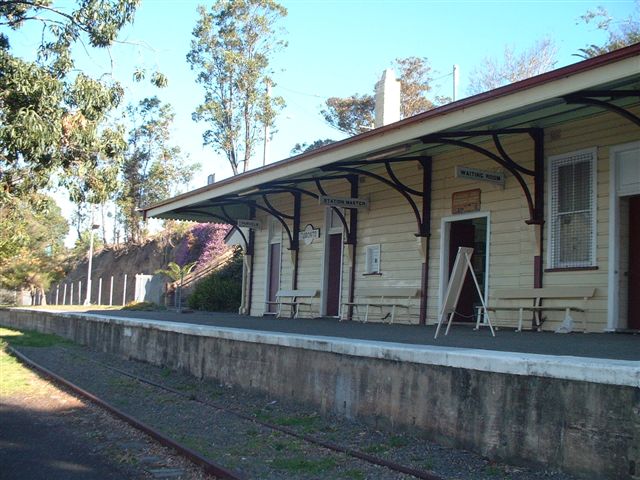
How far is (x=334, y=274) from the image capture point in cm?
1609

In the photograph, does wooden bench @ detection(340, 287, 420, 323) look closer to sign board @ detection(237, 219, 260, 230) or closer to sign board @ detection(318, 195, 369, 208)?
sign board @ detection(318, 195, 369, 208)

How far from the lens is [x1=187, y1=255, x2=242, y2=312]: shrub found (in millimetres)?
26234

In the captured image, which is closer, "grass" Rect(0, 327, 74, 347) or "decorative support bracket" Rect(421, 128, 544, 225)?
"decorative support bracket" Rect(421, 128, 544, 225)

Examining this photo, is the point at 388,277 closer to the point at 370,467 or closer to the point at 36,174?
the point at 36,174

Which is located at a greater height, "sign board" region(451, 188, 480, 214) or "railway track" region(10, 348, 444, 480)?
"sign board" region(451, 188, 480, 214)

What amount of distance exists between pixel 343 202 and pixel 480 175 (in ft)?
12.4

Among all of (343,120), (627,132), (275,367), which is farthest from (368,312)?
(343,120)

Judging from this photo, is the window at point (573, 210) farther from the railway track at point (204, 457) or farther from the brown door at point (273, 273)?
the brown door at point (273, 273)

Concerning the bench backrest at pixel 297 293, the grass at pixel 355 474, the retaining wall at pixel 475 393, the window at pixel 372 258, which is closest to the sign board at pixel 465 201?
the window at pixel 372 258

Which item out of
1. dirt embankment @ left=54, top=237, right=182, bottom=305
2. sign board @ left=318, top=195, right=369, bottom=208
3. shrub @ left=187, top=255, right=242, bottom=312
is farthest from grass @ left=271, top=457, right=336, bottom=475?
dirt embankment @ left=54, top=237, right=182, bottom=305

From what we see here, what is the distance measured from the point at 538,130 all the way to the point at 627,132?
1.48 meters

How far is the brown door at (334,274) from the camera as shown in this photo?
1594cm

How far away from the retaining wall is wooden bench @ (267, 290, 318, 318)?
6.29m

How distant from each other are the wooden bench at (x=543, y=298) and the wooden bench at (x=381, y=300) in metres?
2.12
